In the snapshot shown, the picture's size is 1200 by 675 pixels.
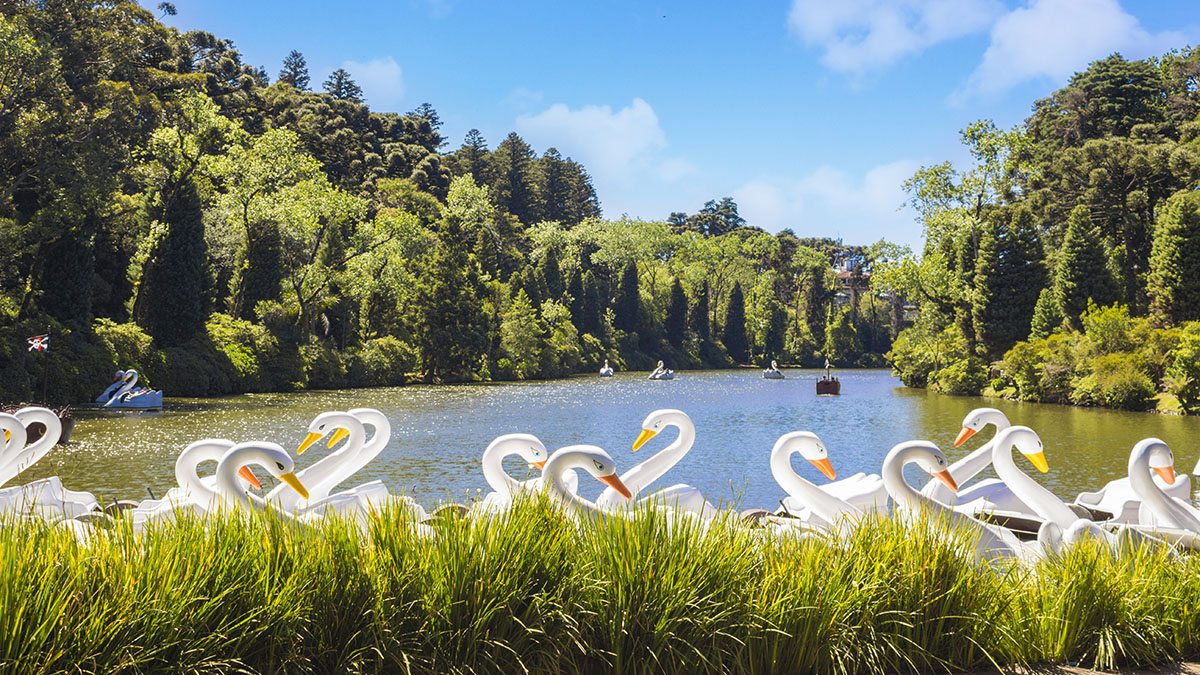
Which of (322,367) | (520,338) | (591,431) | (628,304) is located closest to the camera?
(591,431)

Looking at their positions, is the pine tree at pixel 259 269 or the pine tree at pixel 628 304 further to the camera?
the pine tree at pixel 628 304

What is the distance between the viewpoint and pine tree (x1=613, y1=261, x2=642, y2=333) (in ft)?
265

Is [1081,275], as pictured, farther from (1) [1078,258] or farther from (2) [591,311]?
(2) [591,311]

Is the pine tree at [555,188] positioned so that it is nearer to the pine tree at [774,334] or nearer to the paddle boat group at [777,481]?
the pine tree at [774,334]

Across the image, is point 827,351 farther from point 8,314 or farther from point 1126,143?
point 8,314

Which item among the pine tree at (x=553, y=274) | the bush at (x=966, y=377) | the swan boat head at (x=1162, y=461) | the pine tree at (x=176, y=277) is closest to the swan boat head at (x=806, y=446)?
the swan boat head at (x=1162, y=461)

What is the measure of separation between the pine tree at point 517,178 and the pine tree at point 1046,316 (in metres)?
54.1

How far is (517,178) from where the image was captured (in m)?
92.6

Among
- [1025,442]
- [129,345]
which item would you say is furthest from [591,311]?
[1025,442]

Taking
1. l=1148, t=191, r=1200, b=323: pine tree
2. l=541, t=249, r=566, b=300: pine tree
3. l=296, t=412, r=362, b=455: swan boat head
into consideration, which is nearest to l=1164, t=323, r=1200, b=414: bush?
l=1148, t=191, r=1200, b=323: pine tree

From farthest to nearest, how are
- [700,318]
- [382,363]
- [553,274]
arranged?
[700,318]
[553,274]
[382,363]

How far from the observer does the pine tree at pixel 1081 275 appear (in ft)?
139

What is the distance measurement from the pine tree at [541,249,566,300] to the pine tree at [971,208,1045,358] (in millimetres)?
34721

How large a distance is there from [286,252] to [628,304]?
39.5 metres
